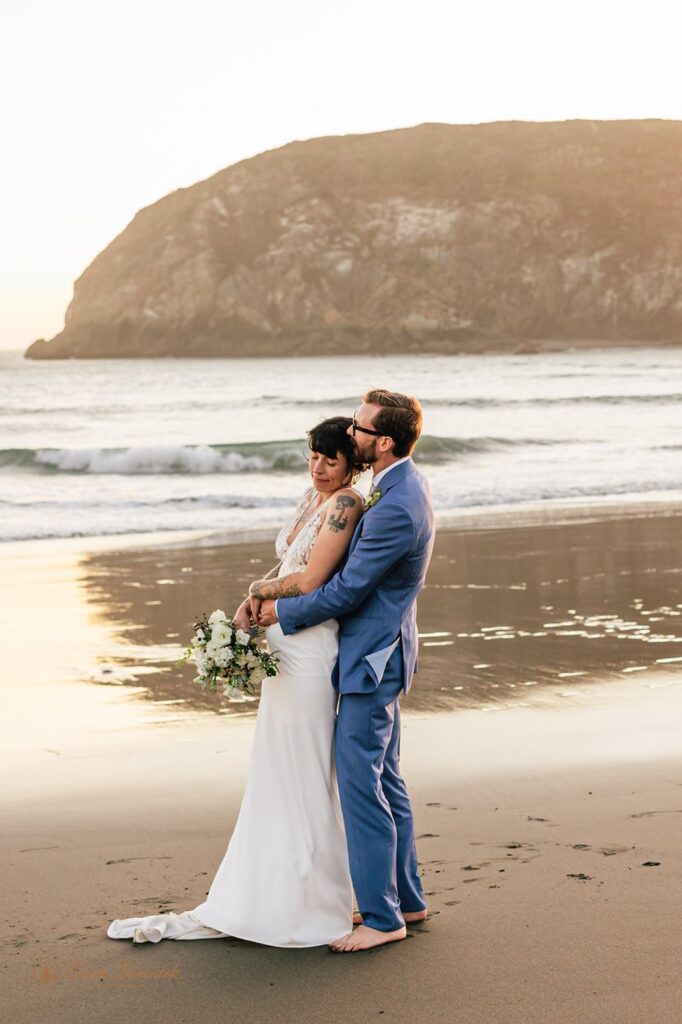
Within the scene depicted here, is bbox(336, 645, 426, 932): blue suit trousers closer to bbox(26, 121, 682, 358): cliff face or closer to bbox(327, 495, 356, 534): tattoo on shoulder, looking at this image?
bbox(327, 495, 356, 534): tattoo on shoulder

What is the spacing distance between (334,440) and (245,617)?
65cm

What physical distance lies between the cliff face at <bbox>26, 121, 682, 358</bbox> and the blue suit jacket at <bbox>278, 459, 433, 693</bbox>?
5842 inches

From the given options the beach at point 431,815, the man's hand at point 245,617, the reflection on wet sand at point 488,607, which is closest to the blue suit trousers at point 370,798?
the beach at point 431,815

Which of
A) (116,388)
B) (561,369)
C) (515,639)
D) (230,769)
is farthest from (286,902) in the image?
(561,369)

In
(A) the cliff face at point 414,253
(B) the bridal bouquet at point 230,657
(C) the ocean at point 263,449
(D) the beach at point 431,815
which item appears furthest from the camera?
(A) the cliff face at point 414,253

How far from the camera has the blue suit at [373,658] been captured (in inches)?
150

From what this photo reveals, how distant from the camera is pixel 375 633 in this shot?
3855 millimetres

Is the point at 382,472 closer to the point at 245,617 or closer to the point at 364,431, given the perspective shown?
the point at 364,431

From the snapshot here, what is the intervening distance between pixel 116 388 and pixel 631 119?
131 m

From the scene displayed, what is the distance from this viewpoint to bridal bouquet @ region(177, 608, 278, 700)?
3.90m

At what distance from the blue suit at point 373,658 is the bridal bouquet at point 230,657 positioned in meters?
0.14

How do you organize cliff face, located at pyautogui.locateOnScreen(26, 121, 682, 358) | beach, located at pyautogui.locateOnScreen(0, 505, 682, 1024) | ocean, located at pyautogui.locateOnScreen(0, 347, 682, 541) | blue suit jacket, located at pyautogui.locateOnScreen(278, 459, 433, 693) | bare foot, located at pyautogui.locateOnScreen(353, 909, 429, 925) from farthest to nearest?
cliff face, located at pyautogui.locateOnScreen(26, 121, 682, 358)
ocean, located at pyautogui.locateOnScreen(0, 347, 682, 541)
bare foot, located at pyautogui.locateOnScreen(353, 909, 429, 925)
blue suit jacket, located at pyautogui.locateOnScreen(278, 459, 433, 693)
beach, located at pyautogui.locateOnScreen(0, 505, 682, 1024)

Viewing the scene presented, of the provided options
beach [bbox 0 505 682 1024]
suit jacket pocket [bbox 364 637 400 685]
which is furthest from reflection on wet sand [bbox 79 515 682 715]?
suit jacket pocket [bbox 364 637 400 685]

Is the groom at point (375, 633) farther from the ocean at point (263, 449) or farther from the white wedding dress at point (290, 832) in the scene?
the ocean at point (263, 449)
